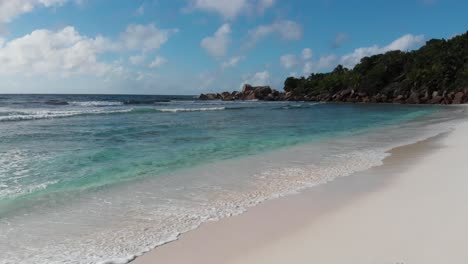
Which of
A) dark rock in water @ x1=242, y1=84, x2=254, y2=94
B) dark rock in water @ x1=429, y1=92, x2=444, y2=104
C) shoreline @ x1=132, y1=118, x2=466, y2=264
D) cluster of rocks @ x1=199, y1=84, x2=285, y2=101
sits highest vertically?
dark rock in water @ x1=242, y1=84, x2=254, y2=94

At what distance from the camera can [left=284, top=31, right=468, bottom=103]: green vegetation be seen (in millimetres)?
66750

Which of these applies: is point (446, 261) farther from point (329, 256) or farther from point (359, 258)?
point (329, 256)

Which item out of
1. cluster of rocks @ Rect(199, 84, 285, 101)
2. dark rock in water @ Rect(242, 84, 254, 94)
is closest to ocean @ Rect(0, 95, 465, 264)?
cluster of rocks @ Rect(199, 84, 285, 101)

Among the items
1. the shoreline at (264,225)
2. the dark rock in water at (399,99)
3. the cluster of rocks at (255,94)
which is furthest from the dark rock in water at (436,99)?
the shoreline at (264,225)

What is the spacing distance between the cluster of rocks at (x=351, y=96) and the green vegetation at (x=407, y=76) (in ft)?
0.74

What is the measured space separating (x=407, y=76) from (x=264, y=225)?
79615 mm

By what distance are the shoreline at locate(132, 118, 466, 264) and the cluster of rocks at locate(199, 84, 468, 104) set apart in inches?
2422

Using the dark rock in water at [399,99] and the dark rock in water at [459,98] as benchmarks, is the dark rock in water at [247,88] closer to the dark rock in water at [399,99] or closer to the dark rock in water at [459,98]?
the dark rock in water at [399,99]

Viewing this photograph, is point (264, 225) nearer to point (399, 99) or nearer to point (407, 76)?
point (399, 99)

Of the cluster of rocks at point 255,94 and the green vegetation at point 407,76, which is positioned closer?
the green vegetation at point 407,76

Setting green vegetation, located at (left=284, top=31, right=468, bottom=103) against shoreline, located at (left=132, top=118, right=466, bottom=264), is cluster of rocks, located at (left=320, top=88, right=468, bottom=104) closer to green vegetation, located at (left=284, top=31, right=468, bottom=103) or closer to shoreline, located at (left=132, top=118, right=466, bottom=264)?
green vegetation, located at (left=284, top=31, right=468, bottom=103)

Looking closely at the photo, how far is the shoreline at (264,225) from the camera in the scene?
4559 mm

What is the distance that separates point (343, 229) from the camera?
17.0 feet

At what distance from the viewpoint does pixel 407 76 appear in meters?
75.6
